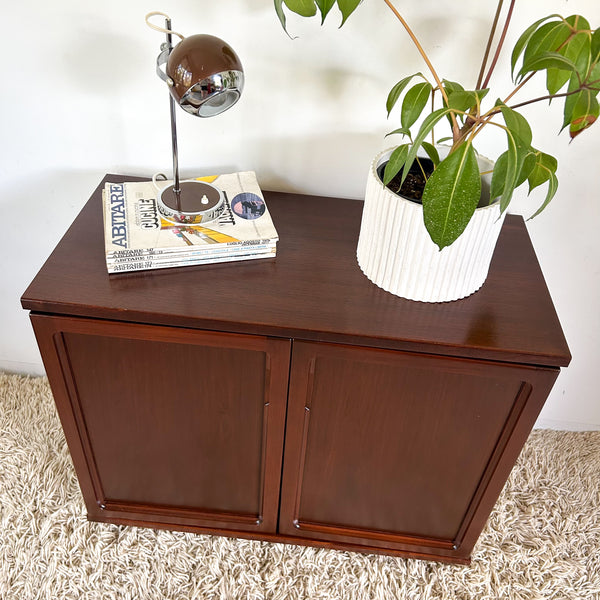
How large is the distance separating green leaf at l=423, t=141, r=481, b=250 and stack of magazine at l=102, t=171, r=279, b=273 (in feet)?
1.14

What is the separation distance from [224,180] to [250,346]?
1.18 ft

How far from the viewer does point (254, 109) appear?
1099mm

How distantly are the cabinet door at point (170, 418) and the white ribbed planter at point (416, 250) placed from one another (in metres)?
0.20

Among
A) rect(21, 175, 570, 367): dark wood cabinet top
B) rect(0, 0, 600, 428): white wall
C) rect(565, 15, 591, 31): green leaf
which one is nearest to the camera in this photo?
rect(565, 15, 591, 31): green leaf

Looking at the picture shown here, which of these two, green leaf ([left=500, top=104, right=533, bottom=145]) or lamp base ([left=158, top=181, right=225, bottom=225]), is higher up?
green leaf ([left=500, top=104, right=533, bottom=145])

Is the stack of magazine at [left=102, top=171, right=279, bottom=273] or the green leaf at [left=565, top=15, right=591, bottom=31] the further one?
the stack of magazine at [left=102, top=171, right=279, bottom=273]

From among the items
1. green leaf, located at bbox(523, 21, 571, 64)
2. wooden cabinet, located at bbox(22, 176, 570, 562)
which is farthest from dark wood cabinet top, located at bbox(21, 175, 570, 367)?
green leaf, located at bbox(523, 21, 571, 64)

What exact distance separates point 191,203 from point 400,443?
557 mm

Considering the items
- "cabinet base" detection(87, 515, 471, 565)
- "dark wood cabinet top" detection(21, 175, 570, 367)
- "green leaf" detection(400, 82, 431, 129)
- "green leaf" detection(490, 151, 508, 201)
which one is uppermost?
"green leaf" detection(400, 82, 431, 129)

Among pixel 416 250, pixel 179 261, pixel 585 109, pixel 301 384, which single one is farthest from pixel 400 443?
pixel 585 109

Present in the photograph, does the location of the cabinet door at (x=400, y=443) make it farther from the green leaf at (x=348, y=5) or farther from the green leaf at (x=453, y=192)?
the green leaf at (x=348, y=5)

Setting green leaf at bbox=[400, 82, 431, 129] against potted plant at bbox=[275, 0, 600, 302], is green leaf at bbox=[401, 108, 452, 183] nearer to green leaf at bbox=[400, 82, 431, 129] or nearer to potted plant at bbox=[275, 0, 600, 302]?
potted plant at bbox=[275, 0, 600, 302]

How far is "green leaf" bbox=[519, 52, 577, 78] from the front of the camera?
0.67m

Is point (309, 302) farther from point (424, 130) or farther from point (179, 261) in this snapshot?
point (424, 130)
